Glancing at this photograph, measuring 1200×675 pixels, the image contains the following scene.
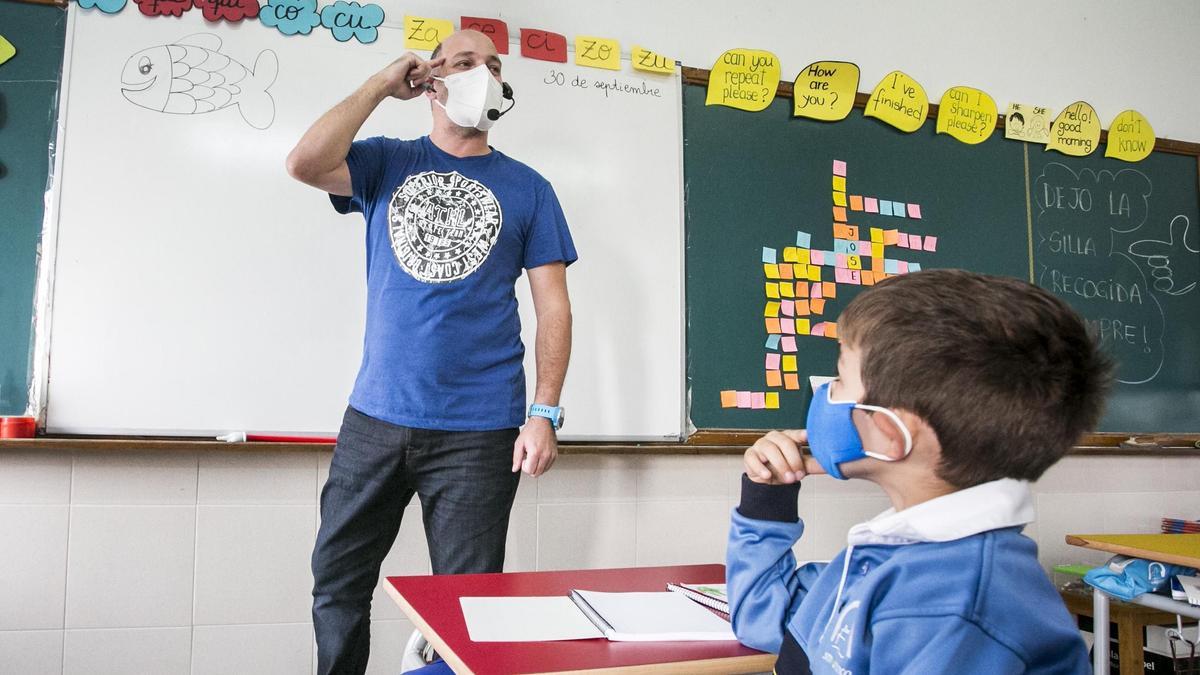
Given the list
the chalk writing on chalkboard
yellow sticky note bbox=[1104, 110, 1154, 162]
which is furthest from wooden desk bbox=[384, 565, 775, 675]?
yellow sticky note bbox=[1104, 110, 1154, 162]

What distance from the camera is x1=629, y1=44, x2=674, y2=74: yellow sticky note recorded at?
270 cm

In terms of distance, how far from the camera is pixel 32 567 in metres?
2.14

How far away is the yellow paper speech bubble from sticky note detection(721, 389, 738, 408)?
37.5 inches

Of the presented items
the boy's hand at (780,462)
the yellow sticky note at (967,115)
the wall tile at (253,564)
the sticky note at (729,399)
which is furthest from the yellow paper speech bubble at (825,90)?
the boy's hand at (780,462)

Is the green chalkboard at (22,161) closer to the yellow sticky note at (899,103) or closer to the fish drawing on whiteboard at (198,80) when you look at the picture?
the fish drawing on whiteboard at (198,80)

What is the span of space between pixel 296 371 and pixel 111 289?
19.4 inches

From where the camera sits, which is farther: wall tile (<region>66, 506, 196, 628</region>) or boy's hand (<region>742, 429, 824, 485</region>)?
wall tile (<region>66, 506, 196, 628</region>)

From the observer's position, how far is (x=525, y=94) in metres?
2.58

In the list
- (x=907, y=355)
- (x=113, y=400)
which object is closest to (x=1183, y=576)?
(x=907, y=355)

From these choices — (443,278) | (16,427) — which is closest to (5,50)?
(16,427)

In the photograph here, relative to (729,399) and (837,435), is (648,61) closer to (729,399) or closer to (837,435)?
(729,399)

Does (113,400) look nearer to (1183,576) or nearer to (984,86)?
(1183,576)

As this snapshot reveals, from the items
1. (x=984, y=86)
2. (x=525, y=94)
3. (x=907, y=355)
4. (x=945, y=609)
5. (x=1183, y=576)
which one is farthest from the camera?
(x=984, y=86)

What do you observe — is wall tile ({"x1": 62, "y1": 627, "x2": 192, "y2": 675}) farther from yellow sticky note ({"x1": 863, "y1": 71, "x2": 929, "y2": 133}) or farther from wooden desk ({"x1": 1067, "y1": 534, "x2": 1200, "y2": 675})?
yellow sticky note ({"x1": 863, "y1": 71, "x2": 929, "y2": 133})
